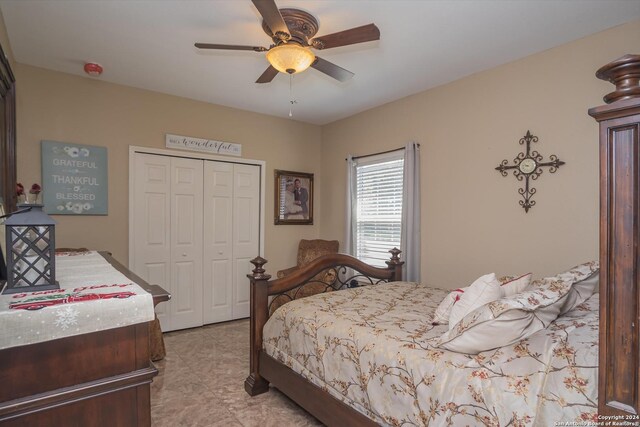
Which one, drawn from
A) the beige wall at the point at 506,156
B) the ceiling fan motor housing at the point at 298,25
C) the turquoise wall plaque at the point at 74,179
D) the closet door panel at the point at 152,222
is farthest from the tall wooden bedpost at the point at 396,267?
the turquoise wall plaque at the point at 74,179

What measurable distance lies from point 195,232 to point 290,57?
8.53ft

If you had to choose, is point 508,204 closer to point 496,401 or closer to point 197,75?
point 496,401

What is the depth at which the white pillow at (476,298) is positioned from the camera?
5.59 feet

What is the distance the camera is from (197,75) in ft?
10.9

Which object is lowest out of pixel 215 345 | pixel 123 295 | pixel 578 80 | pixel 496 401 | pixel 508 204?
pixel 215 345

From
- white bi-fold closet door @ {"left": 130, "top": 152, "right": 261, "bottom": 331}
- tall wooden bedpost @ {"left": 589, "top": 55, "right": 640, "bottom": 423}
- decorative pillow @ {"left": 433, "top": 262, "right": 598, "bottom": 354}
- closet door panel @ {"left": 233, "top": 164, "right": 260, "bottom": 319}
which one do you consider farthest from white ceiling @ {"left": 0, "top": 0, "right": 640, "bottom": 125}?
decorative pillow @ {"left": 433, "top": 262, "right": 598, "bottom": 354}

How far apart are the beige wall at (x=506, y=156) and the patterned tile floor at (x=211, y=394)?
2064mm

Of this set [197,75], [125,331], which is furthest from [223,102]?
[125,331]

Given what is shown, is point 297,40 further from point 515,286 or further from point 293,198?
point 293,198

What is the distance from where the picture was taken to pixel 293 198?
4.84 metres

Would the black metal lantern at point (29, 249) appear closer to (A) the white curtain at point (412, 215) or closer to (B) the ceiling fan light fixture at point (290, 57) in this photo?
(B) the ceiling fan light fixture at point (290, 57)

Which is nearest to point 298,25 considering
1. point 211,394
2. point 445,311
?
point 445,311

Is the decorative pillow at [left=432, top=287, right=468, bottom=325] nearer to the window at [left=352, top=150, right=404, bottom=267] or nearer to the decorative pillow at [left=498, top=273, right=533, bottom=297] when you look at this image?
the decorative pillow at [left=498, top=273, right=533, bottom=297]

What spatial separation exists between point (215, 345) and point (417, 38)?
11.3 feet
